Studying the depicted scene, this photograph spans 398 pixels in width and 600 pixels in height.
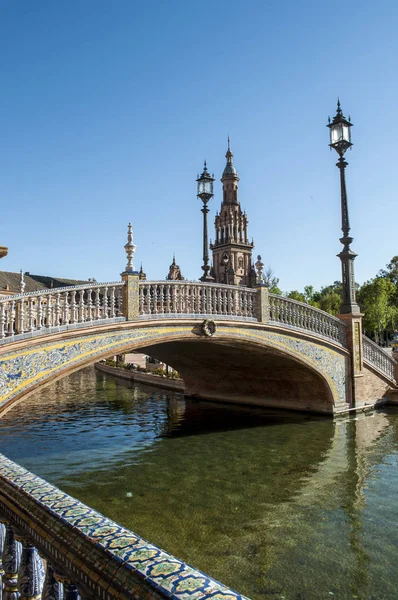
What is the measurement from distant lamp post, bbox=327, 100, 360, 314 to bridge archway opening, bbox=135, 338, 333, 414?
2892mm

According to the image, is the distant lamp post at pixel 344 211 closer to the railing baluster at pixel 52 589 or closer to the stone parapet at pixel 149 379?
the stone parapet at pixel 149 379

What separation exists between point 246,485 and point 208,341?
4.42m

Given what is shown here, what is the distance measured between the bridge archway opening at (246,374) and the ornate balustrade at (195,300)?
2.94 feet

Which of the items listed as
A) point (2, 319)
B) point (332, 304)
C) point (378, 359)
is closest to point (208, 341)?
point (2, 319)

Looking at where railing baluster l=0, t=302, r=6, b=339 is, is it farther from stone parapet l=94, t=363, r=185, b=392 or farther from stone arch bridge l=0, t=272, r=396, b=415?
stone parapet l=94, t=363, r=185, b=392

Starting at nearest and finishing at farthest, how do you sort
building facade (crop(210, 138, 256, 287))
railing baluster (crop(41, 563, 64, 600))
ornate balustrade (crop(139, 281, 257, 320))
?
railing baluster (crop(41, 563, 64, 600))
ornate balustrade (crop(139, 281, 257, 320))
building facade (crop(210, 138, 256, 287))

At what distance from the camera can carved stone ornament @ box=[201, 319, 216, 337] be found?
1244 cm

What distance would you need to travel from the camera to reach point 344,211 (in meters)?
16.6

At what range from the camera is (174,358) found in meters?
18.9

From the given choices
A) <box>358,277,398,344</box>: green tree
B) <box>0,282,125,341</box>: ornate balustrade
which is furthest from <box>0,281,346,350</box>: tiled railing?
<box>358,277,398,344</box>: green tree

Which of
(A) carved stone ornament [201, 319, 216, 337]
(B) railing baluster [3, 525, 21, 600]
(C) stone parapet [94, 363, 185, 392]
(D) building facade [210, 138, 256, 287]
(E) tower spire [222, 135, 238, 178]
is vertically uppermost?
(E) tower spire [222, 135, 238, 178]

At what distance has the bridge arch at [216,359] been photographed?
9.05 metres

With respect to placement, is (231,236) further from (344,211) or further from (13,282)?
(344,211)

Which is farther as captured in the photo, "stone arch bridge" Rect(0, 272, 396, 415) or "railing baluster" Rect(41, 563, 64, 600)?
"stone arch bridge" Rect(0, 272, 396, 415)
